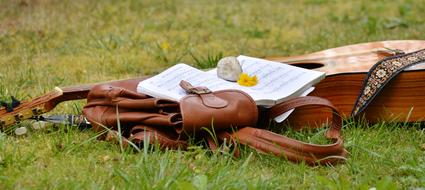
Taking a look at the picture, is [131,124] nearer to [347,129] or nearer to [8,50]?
[347,129]

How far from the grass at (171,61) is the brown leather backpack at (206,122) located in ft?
0.16

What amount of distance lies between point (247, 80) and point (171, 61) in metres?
1.65

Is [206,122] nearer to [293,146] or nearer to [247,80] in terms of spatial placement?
[293,146]

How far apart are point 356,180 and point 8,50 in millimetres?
2959

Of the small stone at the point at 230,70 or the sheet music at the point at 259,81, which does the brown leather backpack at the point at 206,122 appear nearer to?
the sheet music at the point at 259,81

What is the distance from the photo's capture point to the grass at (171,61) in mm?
2482

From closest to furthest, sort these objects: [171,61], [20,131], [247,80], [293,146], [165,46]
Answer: [293,146] < [20,131] < [247,80] < [171,61] < [165,46]

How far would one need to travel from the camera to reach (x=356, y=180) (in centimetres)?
258

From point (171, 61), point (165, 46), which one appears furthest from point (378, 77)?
point (165, 46)

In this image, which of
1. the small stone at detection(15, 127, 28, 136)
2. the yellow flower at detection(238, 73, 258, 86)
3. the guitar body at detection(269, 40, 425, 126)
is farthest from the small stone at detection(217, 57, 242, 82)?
the small stone at detection(15, 127, 28, 136)

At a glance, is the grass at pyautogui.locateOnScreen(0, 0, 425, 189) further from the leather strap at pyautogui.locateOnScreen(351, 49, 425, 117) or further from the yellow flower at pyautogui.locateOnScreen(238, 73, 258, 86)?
the yellow flower at pyautogui.locateOnScreen(238, 73, 258, 86)

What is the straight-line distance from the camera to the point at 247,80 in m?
3.17

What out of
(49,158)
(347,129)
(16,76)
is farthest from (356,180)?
(16,76)

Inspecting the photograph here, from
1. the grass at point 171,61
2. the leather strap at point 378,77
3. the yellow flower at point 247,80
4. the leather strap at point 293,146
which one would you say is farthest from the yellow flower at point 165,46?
the leather strap at point 293,146
